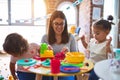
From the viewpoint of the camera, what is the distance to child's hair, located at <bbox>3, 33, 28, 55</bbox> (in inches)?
68.0

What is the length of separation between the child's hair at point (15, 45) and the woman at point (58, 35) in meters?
0.35

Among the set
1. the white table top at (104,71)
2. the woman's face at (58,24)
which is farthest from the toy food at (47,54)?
the white table top at (104,71)

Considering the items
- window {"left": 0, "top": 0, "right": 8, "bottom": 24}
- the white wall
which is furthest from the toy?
window {"left": 0, "top": 0, "right": 8, "bottom": 24}

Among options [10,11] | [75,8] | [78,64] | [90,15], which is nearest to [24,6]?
[10,11]

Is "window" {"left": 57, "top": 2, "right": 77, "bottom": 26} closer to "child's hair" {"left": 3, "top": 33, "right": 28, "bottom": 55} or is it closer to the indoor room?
the indoor room

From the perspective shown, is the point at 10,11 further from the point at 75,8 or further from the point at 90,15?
the point at 90,15

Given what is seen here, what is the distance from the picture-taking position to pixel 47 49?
1.83 m

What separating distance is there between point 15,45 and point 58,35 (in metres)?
0.51

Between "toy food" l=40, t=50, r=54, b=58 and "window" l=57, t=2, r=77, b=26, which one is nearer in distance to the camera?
"toy food" l=40, t=50, r=54, b=58

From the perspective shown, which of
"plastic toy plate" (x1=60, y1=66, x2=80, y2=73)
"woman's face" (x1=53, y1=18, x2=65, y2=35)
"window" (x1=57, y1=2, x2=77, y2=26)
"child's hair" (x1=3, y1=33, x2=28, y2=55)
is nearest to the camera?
"plastic toy plate" (x1=60, y1=66, x2=80, y2=73)

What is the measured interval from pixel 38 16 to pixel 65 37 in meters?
3.75

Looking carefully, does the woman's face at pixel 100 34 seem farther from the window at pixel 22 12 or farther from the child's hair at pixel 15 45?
the window at pixel 22 12

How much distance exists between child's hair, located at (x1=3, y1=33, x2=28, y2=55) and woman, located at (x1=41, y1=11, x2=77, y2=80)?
350mm

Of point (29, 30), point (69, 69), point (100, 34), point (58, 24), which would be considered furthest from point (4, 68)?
point (69, 69)
